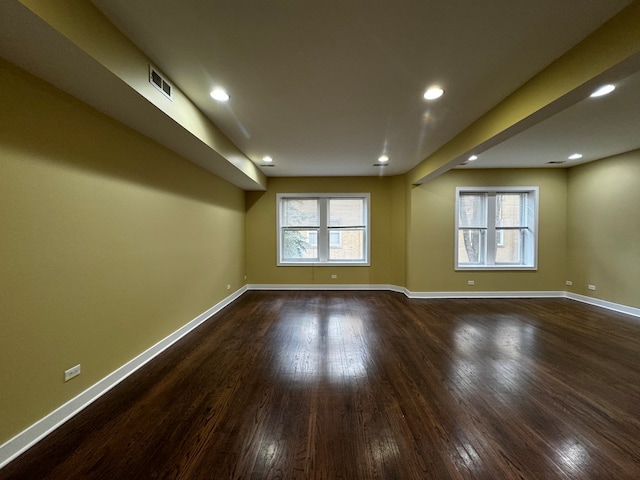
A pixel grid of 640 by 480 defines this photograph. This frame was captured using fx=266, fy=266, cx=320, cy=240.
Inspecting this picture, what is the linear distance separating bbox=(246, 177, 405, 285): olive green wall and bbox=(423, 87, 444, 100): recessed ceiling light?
146 inches

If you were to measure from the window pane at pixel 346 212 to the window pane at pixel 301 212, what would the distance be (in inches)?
15.2

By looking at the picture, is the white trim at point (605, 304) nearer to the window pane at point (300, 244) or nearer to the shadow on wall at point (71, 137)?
the window pane at point (300, 244)

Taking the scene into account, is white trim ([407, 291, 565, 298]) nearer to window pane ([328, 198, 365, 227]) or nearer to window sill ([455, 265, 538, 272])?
window sill ([455, 265, 538, 272])

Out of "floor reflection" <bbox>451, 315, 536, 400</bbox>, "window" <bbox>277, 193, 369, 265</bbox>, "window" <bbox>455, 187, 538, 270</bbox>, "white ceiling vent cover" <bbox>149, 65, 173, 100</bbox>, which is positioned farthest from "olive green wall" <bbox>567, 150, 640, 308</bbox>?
"white ceiling vent cover" <bbox>149, 65, 173, 100</bbox>

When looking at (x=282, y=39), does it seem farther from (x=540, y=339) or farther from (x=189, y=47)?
(x=540, y=339)

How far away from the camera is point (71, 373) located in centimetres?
199

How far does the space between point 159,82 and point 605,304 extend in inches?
294

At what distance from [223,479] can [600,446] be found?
232cm

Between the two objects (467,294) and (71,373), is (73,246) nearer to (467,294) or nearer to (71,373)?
(71,373)

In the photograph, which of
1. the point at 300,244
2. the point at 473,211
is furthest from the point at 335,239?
the point at 473,211

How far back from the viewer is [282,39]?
1839 millimetres

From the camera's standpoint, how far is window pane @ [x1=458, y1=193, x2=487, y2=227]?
5.76 meters

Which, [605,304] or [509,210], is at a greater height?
[509,210]

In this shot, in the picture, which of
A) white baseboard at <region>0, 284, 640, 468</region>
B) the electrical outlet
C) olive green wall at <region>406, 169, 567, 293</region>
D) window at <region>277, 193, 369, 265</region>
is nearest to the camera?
white baseboard at <region>0, 284, 640, 468</region>
